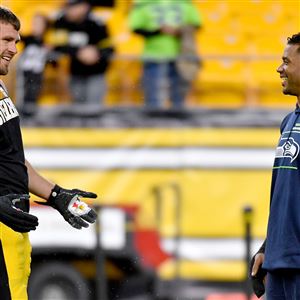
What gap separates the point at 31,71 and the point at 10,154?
463 centimetres

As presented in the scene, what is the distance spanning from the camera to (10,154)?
205 inches

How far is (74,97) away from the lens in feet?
32.1

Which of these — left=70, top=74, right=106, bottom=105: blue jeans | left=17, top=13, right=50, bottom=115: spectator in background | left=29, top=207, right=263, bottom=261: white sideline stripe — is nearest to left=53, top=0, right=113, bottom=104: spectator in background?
left=70, top=74, right=106, bottom=105: blue jeans

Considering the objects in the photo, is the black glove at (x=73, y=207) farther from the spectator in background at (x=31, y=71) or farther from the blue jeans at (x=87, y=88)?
the blue jeans at (x=87, y=88)

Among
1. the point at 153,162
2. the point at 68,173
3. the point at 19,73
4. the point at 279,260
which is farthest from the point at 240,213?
the point at 279,260

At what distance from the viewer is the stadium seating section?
32.8 ft

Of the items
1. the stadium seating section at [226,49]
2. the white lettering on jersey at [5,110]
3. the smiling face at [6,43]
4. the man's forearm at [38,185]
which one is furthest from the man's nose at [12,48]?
the stadium seating section at [226,49]

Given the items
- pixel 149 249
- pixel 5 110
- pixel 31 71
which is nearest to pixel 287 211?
pixel 5 110

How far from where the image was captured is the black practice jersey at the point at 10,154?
17.0ft

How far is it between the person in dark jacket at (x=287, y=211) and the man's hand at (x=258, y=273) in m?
0.09

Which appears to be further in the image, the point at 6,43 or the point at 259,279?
the point at 259,279

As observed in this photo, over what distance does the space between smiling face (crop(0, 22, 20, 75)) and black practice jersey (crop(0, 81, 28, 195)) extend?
0.19 m

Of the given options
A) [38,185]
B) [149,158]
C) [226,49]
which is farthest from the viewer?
[226,49]

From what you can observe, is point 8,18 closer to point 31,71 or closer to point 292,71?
point 292,71
